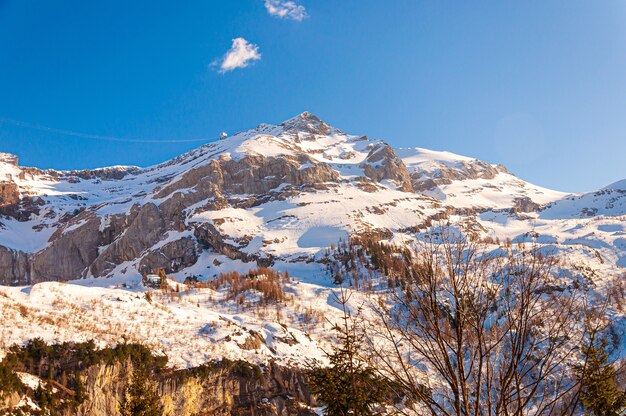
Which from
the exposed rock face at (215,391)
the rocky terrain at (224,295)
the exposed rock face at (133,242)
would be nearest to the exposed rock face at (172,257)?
the rocky terrain at (224,295)

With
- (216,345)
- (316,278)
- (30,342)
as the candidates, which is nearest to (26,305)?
(30,342)

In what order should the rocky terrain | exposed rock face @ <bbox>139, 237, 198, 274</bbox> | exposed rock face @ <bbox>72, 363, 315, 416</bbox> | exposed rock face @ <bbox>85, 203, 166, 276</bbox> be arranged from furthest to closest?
exposed rock face @ <bbox>85, 203, 166, 276</bbox>, exposed rock face @ <bbox>139, 237, 198, 274</bbox>, the rocky terrain, exposed rock face @ <bbox>72, 363, 315, 416</bbox>

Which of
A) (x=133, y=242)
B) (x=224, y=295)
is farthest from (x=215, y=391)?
(x=133, y=242)

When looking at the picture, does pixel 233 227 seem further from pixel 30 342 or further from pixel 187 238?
pixel 30 342

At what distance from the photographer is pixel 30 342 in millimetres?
26062

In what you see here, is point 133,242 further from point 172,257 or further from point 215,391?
point 215,391

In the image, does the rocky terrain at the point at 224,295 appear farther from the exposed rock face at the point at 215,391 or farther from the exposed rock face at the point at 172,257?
the exposed rock face at the point at 172,257

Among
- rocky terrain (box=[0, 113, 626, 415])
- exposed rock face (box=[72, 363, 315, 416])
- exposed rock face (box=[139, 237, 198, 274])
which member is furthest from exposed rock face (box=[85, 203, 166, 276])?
exposed rock face (box=[72, 363, 315, 416])

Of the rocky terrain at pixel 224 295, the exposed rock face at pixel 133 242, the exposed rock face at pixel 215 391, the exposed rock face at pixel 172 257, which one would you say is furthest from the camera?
the exposed rock face at pixel 133 242

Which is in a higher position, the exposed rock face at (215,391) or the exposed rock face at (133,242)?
the exposed rock face at (133,242)

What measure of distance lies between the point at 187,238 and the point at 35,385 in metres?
159

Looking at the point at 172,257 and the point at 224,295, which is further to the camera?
the point at 172,257

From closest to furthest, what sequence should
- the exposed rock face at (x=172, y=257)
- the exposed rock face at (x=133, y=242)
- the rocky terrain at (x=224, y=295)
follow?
1. the rocky terrain at (x=224, y=295)
2. the exposed rock face at (x=172, y=257)
3. the exposed rock face at (x=133, y=242)

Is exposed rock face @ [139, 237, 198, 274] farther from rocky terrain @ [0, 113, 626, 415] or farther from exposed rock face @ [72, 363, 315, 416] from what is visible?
exposed rock face @ [72, 363, 315, 416]
